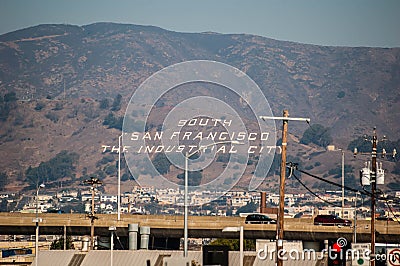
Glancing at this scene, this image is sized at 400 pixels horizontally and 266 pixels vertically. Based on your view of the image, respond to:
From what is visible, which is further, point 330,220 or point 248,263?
point 330,220

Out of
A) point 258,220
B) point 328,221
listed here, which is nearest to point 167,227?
point 258,220

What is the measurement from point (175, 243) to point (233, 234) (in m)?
26.1

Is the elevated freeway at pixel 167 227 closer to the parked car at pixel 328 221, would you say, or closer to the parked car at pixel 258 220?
the parked car at pixel 258 220

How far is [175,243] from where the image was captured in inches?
6501

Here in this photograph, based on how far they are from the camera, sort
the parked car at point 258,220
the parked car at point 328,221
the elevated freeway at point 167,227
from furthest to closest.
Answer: the parked car at point 258,220, the parked car at point 328,221, the elevated freeway at point 167,227

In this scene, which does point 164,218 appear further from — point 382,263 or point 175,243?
point 382,263

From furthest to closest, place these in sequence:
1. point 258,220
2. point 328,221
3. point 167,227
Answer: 1. point 258,220
2. point 328,221
3. point 167,227

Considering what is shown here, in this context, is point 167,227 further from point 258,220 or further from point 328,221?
point 328,221

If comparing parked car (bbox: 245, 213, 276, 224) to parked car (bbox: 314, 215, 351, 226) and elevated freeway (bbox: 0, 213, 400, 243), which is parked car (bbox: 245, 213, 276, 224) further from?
parked car (bbox: 314, 215, 351, 226)

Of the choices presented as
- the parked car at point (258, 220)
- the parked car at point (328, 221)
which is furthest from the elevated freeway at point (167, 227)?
the parked car at point (328, 221)

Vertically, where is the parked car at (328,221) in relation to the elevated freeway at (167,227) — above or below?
above

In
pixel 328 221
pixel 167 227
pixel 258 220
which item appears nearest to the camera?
pixel 167 227

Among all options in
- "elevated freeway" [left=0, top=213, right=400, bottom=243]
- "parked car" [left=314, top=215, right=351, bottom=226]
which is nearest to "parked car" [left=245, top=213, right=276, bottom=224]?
"elevated freeway" [left=0, top=213, right=400, bottom=243]

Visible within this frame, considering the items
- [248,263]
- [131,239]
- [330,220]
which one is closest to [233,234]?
[330,220]
